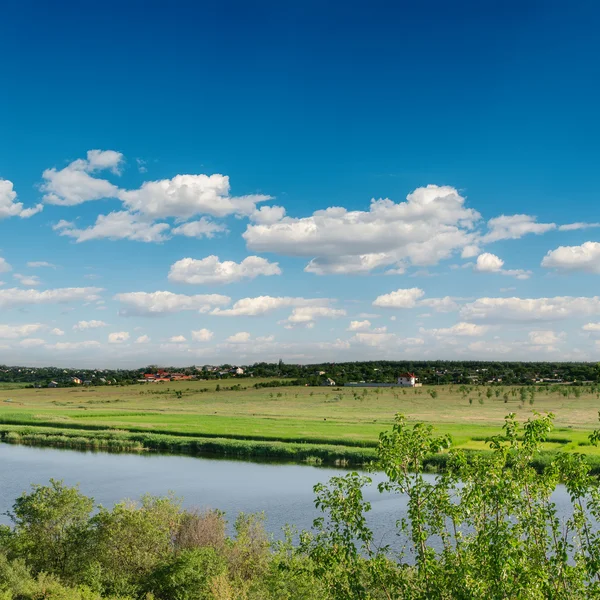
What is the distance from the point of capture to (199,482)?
51250 mm

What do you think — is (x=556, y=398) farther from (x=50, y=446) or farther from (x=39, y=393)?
(x=39, y=393)

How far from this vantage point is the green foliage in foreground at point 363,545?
484 inches

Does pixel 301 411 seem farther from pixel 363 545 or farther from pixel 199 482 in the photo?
pixel 363 545

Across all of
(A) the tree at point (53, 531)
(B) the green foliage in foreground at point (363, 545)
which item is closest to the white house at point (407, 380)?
(B) the green foliage in foreground at point (363, 545)

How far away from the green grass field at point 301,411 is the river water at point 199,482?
1288 cm

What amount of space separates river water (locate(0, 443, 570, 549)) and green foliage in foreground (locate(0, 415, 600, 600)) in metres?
8.18

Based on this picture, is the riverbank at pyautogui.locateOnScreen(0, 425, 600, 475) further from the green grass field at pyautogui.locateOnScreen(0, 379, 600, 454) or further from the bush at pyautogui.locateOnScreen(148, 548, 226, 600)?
the bush at pyautogui.locateOnScreen(148, 548, 226, 600)

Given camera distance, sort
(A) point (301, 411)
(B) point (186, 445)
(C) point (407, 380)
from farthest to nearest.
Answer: (C) point (407, 380) → (A) point (301, 411) → (B) point (186, 445)

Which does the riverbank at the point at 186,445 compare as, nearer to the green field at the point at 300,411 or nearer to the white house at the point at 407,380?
the green field at the point at 300,411

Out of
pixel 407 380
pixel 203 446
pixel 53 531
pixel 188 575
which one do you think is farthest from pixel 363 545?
Answer: pixel 407 380

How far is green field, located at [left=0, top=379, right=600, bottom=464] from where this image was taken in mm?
74812

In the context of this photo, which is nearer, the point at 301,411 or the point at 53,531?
the point at 53,531

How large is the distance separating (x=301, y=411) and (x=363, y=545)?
101 m

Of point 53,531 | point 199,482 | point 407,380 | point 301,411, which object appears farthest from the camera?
point 407,380
